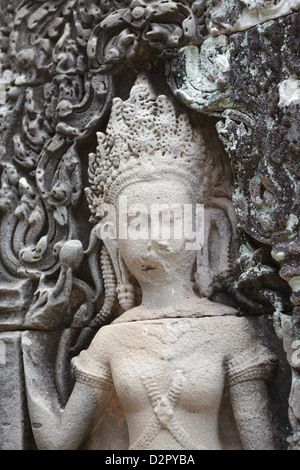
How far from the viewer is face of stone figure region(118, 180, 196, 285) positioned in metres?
3.27

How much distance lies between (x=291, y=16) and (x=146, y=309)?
1.46m

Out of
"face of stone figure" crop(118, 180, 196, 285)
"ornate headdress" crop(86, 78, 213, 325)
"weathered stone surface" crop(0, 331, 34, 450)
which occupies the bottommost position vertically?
"weathered stone surface" crop(0, 331, 34, 450)

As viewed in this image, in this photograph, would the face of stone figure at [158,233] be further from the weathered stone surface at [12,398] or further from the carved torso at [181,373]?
the weathered stone surface at [12,398]

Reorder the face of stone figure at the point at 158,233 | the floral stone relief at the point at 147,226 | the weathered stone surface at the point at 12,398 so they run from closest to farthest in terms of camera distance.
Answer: the floral stone relief at the point at 147,226
the face of stone figure at the point at 158,233
the weathered stone surface at the point at 12,398

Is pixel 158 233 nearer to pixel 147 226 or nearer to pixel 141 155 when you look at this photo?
pixel 147 226

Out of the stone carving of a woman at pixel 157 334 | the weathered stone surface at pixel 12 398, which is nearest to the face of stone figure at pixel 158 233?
the stone carving of a woman at pixel 157 334

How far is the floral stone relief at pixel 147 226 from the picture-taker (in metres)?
3.05

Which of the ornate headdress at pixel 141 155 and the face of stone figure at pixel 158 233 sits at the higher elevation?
the ornate headdress at pixel 141 155

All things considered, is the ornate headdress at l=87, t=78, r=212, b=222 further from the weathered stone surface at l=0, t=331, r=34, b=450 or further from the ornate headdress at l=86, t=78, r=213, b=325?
the weathered stone surface at l=0, t=331, r=34, b=450

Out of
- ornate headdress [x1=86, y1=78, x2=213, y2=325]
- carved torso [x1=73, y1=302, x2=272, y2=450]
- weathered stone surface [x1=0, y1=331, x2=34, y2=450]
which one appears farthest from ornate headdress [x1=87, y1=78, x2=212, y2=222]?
weathered stone surface [x1=0, y1=331, x2=34, y2=450]

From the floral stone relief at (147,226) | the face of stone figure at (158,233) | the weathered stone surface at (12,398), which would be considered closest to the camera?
the floral stone relief at (147,226)

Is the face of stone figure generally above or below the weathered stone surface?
above

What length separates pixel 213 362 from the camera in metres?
3.10

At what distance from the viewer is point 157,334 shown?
3.18m
